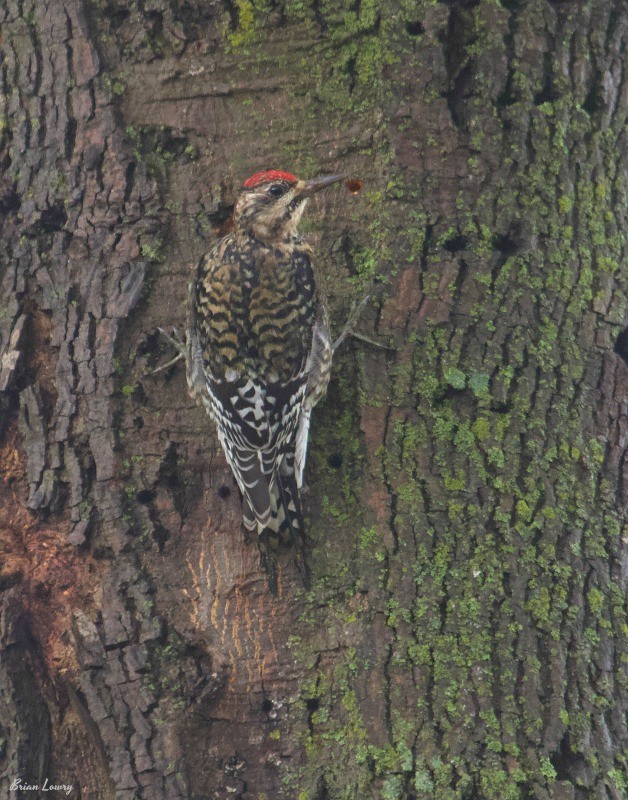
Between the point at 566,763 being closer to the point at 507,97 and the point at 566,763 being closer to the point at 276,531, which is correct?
the point at 276,531

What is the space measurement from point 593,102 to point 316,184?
118cm

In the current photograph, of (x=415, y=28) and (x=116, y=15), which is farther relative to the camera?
(x=116, y=15)

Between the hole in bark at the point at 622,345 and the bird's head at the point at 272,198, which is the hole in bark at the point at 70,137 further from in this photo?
the hole in bark at the point at 622,345

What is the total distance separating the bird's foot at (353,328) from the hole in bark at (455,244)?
1.12 feet

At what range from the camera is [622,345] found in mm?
3902

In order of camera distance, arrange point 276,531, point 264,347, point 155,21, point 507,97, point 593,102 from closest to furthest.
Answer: point 276,531, point 507,97, point 593,102, point 155,21, point 264,347

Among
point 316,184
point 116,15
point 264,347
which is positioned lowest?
point 264,347

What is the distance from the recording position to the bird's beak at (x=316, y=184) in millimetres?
3867

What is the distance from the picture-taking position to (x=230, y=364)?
425cm

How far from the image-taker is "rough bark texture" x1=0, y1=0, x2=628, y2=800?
11.2ft

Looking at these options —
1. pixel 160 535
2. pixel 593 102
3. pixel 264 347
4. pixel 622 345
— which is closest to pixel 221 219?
pixel 264 347

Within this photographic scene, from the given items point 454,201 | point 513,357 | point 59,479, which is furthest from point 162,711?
point 454,201

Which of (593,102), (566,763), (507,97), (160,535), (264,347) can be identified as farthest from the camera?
(264,347)

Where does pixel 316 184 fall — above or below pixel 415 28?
below
